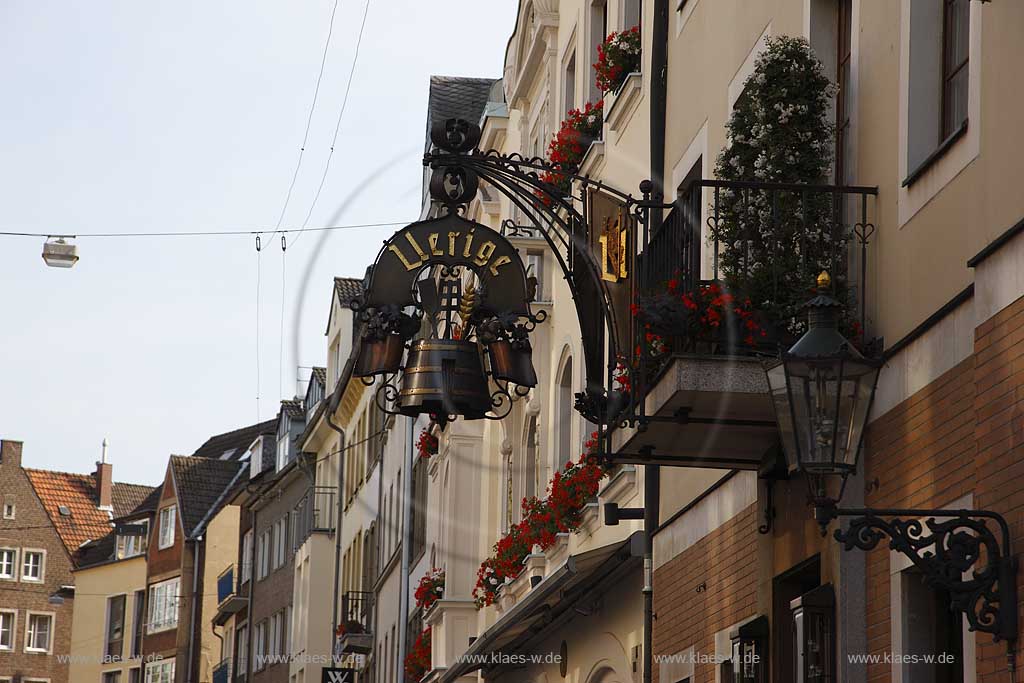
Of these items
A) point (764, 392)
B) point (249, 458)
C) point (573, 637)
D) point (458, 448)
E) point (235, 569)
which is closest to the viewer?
point (764, 392)

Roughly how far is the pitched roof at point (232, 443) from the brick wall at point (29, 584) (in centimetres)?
702

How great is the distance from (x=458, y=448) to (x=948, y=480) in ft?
58.8

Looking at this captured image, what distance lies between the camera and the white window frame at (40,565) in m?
72.4

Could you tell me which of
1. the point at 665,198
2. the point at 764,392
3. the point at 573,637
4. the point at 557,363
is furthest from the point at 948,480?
the point at 557,363

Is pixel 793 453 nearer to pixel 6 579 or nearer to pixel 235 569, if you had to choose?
pixel 235 569

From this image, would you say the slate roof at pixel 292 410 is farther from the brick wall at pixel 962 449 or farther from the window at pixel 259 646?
the brick wall at pixel 962 449

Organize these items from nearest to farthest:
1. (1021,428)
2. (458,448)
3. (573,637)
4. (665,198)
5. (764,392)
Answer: (1021,428) < (764,392) < (665,198) < (573,637) < (458,448)

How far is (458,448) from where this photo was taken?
2564 centimetres

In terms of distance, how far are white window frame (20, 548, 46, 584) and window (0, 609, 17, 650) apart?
4.79 feet

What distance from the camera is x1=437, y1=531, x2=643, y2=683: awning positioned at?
48.4ft

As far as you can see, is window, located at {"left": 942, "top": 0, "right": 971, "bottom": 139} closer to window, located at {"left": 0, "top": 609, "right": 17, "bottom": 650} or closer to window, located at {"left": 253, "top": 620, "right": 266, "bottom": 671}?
window, located at {"left": 253, "top": 620, "right": 266, "bottom": 671}

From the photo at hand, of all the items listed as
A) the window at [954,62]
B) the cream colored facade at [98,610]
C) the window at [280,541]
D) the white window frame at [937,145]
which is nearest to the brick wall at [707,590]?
the white window frame at [937,145]

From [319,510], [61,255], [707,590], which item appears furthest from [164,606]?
[707,590]

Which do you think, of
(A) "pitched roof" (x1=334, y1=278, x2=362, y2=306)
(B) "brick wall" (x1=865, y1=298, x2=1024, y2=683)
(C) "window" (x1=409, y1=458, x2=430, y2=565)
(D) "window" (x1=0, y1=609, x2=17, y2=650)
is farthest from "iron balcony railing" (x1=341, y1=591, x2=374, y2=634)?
(D) "window" (x1=0, y1=609, x2=17, y2=650)
